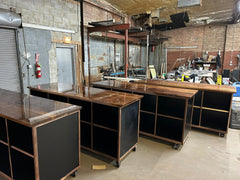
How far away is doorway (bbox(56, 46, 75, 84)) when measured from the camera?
6.02 m

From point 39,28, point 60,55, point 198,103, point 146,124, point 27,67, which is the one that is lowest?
point 146,124

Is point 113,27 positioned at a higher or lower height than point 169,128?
higher

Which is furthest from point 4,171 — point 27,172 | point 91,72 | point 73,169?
point 91,72

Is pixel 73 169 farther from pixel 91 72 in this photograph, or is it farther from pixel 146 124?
pixel 91 72

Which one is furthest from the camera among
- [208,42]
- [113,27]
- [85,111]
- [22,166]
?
[208,42]

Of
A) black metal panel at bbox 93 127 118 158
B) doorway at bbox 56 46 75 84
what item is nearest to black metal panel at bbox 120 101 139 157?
black metal panel at bbox 93 127 118 158

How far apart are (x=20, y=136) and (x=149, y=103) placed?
226cm

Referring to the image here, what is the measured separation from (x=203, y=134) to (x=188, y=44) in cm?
866

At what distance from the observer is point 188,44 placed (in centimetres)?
1103

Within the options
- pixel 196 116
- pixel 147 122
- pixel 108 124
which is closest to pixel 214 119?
pixel 196 116

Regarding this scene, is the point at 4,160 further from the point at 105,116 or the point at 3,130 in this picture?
the point at 105,116

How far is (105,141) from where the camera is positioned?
266cm

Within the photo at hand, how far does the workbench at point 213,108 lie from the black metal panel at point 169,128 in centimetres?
102

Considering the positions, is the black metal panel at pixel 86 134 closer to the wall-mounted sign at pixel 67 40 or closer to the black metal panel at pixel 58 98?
the black metal panel at pixel 58 98
